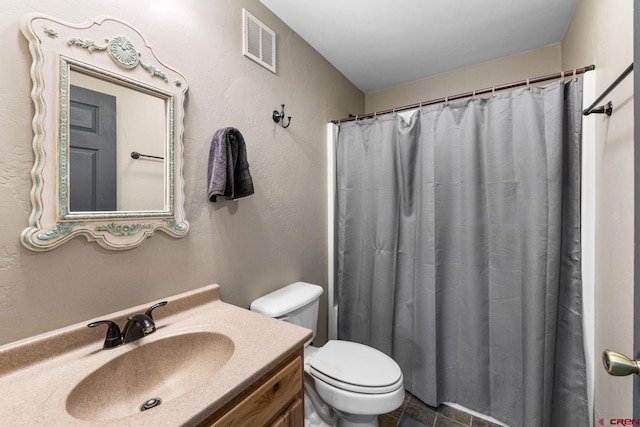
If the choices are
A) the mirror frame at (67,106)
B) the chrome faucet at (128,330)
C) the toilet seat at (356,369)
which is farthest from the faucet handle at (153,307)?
the toilet seat at (356,369)

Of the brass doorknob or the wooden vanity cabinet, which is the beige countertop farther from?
Answer: the brass doorknob

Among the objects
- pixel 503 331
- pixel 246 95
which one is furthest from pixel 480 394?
pixel 246 95

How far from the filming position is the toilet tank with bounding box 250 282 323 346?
1.35 metres

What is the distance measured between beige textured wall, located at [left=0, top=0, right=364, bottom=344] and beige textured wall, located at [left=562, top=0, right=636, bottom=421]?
1.43m

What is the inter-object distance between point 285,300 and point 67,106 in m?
1.16

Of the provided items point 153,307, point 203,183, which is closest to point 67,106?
point 203,183

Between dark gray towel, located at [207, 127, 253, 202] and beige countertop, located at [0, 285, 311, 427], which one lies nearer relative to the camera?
beige countertop, located at [0, 285, 311, 427]

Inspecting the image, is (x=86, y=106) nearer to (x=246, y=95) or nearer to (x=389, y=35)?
(x=246, y=95)

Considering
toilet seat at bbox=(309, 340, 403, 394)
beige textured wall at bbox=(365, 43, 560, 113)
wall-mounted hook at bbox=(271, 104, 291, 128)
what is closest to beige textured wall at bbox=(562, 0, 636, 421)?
beige textured wall at bbox=(365, 43, 560, 113)

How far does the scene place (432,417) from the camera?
161cm

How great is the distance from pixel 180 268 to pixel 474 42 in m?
2.19

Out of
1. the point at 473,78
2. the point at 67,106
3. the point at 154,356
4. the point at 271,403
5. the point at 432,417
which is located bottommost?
the point at 432,417

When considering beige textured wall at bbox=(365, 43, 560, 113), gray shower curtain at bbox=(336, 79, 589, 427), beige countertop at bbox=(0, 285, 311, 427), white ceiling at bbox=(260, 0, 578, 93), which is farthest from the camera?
beige textured wall at bbox=(365, 43, 560, 113)

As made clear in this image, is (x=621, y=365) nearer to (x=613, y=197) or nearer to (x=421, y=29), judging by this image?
(x=613, y=197)
